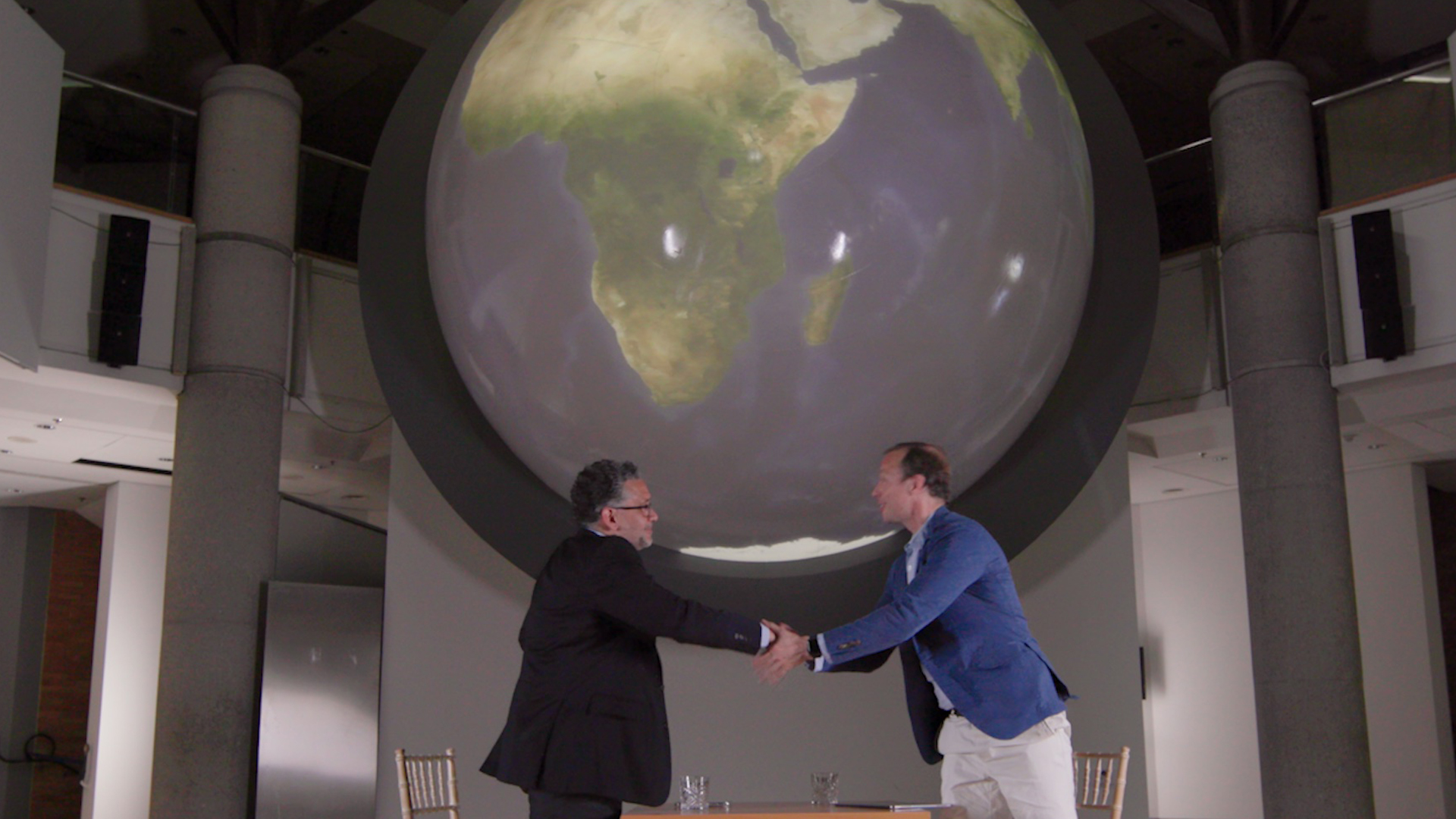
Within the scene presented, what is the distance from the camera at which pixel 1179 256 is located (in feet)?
32.3

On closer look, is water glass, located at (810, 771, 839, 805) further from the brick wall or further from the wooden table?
the brick wall

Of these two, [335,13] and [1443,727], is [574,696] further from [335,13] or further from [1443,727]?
[1443,727]

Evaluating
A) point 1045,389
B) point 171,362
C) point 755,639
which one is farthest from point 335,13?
point 755,639

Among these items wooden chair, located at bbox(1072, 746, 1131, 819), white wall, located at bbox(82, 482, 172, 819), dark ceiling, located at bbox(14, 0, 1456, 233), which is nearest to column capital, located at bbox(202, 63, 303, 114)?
dark ceiling, located at bbox(14, 0, 1456, 233)

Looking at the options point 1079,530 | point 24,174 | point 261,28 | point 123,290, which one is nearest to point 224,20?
point 261,28

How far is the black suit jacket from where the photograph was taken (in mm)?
3250

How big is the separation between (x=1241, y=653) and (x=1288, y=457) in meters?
5.60

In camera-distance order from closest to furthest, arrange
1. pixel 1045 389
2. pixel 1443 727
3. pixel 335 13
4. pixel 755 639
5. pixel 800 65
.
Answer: pixel 755 639 < pixel 800 65 < pixel 1045 389 < pixel 335 13 < pixel 1443 727

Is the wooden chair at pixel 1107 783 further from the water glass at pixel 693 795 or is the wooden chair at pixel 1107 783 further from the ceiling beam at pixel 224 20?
the ceiling beam at pixel 224 20

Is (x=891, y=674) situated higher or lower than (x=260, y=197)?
lower

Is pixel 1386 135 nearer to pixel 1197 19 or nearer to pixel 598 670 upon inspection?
pixel 1197 19

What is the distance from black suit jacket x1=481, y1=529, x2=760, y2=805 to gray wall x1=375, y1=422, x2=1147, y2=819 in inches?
132

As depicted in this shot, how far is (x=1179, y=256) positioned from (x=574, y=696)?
25.6 feet

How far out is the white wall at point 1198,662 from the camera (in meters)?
13.0
